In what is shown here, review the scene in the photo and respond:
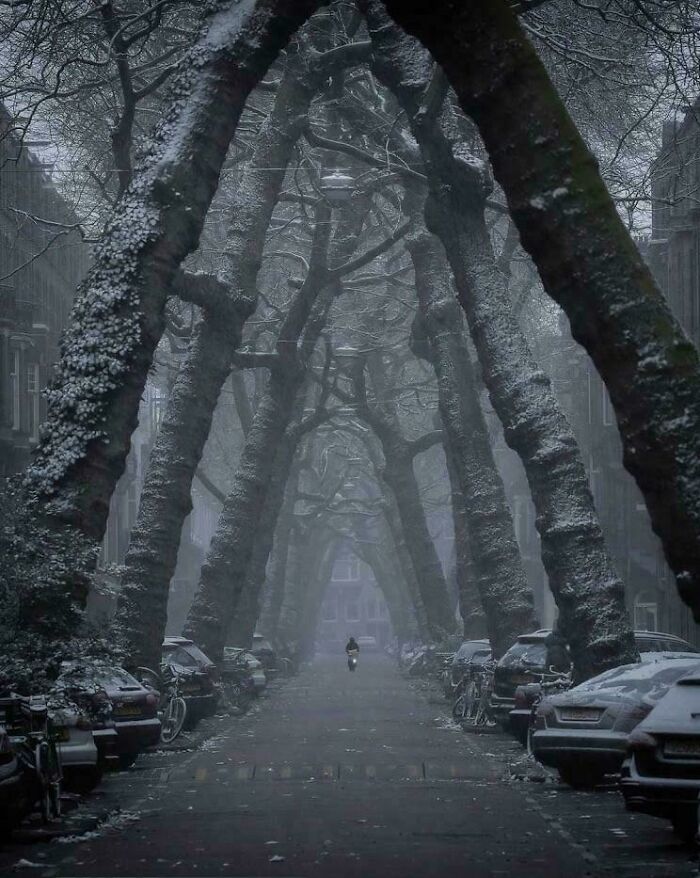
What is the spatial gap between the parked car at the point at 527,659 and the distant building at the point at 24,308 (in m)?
21.1

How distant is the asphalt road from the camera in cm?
1185

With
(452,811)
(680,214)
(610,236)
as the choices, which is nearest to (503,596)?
(452,811)

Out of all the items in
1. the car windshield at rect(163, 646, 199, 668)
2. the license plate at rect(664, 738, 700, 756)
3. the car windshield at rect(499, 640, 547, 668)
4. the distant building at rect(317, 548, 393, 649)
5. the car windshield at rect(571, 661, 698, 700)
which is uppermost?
the distant building at rect(317, 548, 393, 649)

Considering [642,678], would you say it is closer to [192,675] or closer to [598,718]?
[598,718]

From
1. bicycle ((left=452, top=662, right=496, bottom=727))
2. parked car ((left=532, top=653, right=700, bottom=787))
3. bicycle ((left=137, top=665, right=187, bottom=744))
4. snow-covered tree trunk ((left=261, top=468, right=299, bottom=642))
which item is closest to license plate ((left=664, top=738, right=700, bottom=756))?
parked car ((left=532, top=653, right=700, bottom=787))

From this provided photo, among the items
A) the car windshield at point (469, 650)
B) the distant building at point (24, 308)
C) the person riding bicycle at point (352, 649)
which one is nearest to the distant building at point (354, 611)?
the person riding bicycle at point (352, 649)

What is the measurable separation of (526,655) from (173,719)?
5191 millimetres

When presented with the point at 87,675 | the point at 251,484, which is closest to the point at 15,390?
the point at 251,484

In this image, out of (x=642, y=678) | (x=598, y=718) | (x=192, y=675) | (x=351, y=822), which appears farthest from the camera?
(x=192, y=675)

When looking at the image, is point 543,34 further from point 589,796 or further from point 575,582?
point 589,796

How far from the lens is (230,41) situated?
19.6m

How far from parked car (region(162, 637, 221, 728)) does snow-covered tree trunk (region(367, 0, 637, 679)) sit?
23.6 ft

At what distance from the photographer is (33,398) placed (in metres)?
53.8

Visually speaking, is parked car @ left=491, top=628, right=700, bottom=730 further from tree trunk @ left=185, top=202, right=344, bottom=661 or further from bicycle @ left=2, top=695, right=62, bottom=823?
bicycle @ left=2, top=695, right=62, bottom=823
